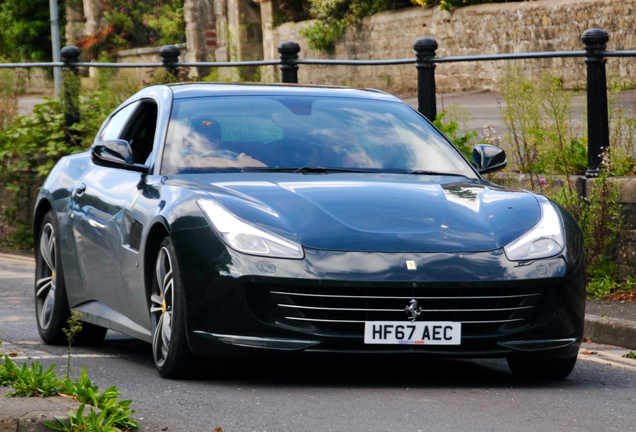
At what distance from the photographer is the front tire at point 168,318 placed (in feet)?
17.3

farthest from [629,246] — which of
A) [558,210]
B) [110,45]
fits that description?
[110,45]

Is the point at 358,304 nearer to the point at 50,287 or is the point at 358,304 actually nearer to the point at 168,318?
the point at 168,318

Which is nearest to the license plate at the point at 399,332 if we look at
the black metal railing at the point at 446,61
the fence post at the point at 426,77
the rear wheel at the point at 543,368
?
the rear wheel at the point at 543,368

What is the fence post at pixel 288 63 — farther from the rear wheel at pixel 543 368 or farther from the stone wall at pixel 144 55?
the stone wall at pixel 144 55

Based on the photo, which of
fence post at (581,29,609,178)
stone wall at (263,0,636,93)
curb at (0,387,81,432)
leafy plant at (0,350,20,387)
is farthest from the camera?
stone wall at (263,0,636,93)

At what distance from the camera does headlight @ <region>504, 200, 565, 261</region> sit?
17.3 feet

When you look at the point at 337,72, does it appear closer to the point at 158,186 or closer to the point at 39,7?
the point at 158,186

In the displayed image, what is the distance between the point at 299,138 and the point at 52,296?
2.03m

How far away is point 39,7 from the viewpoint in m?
50.4

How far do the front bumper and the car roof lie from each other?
4.99 feet

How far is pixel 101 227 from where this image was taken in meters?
6.37

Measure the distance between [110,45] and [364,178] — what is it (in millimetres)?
40514

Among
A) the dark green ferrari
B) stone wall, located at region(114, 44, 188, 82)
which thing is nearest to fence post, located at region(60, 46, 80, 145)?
the dark green ferrari

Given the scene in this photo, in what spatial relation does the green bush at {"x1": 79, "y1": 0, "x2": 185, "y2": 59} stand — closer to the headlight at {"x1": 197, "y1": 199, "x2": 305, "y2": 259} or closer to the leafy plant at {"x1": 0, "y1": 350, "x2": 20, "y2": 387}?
the headlight at {"x1": 197, "y1": 199, "x2": 305, "y2": 259}
